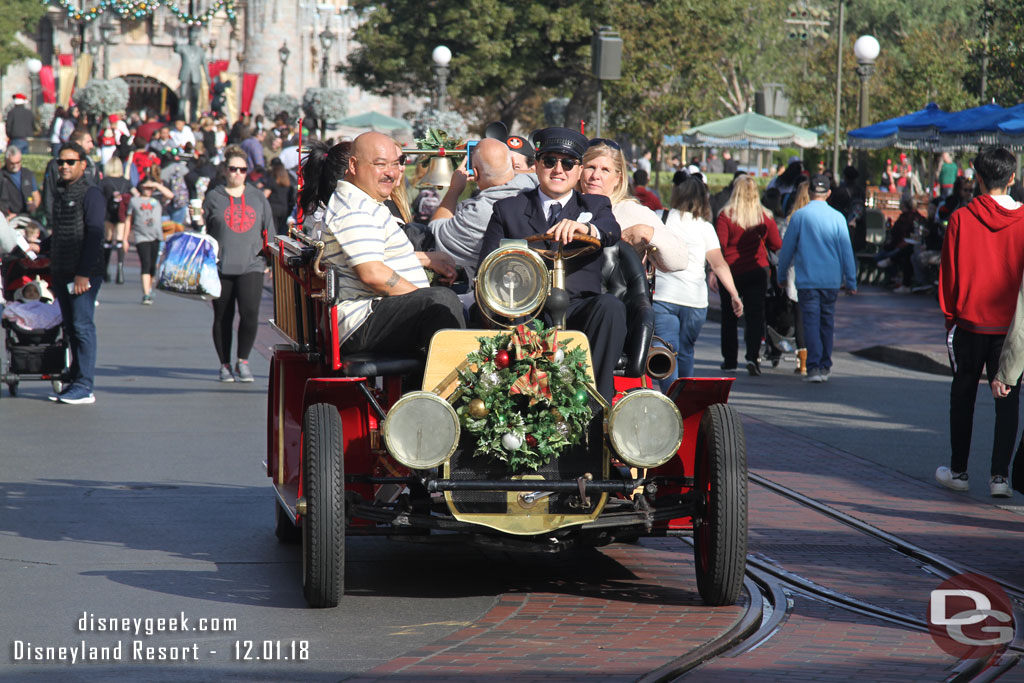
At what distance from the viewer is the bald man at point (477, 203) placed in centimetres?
729

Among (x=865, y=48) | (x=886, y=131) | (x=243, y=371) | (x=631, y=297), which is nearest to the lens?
(x=631, y=297)

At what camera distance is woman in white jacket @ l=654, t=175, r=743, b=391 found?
425 inches

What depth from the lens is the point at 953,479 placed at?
30.0 feet

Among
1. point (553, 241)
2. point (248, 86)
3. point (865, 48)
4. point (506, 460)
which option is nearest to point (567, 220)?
point (553, 241)

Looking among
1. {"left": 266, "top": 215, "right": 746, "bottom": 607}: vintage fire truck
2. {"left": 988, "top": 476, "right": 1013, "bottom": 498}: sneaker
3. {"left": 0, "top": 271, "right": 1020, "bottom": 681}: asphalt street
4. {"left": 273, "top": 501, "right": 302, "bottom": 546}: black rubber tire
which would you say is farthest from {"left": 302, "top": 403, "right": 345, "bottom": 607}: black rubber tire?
{"left": 988, "top": 476, "right": 1013, "bottom": 498}: sneaker

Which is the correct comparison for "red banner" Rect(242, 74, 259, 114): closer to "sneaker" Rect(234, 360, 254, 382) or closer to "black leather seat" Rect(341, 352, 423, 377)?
"sneaker" Rect(234, 360, 254, 382)

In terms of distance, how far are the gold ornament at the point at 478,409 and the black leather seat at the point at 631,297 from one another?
0.72 meters

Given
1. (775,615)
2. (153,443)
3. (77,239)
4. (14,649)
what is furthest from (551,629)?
(77,239)

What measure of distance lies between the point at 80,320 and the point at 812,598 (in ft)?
23.8

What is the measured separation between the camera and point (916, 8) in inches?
2415

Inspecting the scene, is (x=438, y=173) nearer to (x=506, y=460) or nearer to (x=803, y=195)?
(x=506, y=460)

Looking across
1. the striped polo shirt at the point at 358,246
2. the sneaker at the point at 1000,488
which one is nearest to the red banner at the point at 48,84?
the sneaker at the point at 1000,488

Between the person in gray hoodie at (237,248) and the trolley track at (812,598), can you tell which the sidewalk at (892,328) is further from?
the trolley track at (812,598)

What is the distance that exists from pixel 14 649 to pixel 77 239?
687 cm
